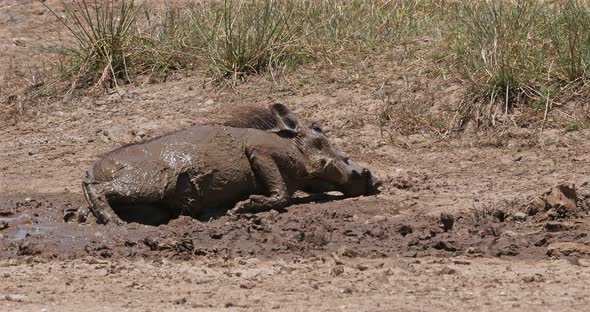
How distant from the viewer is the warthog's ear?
402 inches

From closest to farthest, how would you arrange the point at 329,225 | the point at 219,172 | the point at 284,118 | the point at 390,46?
the point at 329,225, the point at 219,172, the point at 284,118, the point at 390,46

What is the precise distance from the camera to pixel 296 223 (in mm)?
9117

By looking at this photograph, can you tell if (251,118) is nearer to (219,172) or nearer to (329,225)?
(219,172)

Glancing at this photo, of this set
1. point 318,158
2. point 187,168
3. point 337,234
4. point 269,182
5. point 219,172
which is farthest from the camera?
point 318,158

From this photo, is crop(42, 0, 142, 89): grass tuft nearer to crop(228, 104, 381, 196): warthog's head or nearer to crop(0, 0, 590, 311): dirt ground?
crop(0, 0, 590, 311): dirt ground

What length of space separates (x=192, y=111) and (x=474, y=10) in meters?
2.96

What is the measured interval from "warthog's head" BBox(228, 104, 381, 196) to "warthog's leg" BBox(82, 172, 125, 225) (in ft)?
4.31

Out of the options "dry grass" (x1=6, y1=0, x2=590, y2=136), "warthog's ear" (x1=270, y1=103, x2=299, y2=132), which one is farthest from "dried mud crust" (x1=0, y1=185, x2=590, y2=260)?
"dry grass" (x1=6, y1=0, x2=590, y2=136)

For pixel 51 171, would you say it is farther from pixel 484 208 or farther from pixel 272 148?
pixel 484 208

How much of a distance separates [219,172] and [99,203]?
926 mm

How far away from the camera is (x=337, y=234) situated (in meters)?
8.77

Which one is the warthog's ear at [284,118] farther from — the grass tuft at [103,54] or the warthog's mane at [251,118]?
the grass tuft at [103,54]

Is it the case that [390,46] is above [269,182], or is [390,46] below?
above

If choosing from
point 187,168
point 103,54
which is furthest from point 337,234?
point 103,54
